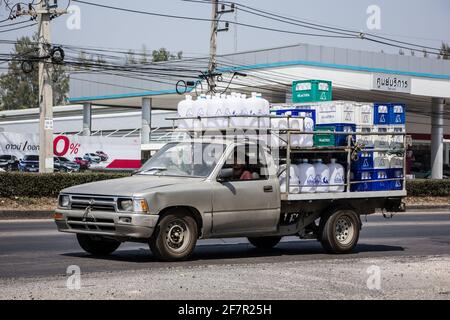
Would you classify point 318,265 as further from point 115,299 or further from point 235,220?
point 115,299

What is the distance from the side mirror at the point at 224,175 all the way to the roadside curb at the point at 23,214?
12.6 metres

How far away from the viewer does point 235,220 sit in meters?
12.9

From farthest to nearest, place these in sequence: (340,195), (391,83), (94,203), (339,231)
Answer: (391,83) < (339,231) < (340,195) < (94,203)

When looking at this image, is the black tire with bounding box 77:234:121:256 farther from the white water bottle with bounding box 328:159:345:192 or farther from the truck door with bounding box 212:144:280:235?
the white water bottle with bounding box 328:159:345:192

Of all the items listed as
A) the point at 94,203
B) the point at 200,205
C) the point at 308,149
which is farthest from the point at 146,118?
the point at 94,203

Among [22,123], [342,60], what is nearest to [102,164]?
[342,60]

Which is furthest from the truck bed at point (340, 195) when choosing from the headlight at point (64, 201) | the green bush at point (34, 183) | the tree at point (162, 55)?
the tree at point (162, 55)

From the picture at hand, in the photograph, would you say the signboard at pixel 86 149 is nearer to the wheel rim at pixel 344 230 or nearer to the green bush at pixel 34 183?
the green bush at pixel 34 183

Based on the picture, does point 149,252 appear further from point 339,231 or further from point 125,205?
point 339,231

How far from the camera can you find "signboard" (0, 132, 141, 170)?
167 feet

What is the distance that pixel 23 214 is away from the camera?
959 inches

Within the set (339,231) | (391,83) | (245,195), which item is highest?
(391,83)

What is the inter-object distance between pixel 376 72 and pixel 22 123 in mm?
43463

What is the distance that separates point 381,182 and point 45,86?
18.7 m
